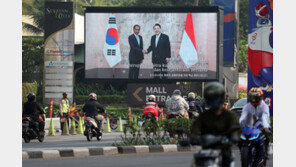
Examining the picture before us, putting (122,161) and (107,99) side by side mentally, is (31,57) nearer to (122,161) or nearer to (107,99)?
(107,99)

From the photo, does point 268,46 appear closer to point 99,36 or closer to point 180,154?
point 180,154

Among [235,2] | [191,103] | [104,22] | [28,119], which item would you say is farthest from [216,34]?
[28,119]

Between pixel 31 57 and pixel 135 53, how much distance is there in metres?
19.2

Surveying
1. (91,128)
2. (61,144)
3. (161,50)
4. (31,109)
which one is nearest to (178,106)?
(91,128)

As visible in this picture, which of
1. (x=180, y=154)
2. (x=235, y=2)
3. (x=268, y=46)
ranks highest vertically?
(x=235, y=2)

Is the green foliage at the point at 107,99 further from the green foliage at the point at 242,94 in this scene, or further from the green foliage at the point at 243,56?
the green foliage at the point at 243,56

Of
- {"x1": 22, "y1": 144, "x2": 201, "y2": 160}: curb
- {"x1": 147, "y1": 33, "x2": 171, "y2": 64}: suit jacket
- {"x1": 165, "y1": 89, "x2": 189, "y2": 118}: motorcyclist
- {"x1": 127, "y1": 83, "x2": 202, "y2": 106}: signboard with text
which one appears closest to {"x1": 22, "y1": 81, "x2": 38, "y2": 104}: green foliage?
{"x1": 127, "y1": 83, "x2": 202, "y2": 106}: signboard with text

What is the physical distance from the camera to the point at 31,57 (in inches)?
2245

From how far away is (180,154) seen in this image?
17.5 m

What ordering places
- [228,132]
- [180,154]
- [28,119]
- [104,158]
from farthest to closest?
[28,119] < [180,154] < [104,158] < [228,132]

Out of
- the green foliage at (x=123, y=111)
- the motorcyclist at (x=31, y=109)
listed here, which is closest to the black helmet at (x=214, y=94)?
the motorcyclist at (x=31, y=109)

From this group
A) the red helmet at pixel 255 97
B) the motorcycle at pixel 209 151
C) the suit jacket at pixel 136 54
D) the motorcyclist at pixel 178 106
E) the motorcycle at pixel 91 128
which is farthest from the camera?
the suit jacket at pixel 136 54

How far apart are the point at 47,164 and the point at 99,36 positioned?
25746 mm

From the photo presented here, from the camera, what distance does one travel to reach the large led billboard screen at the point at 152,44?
39312 mm
